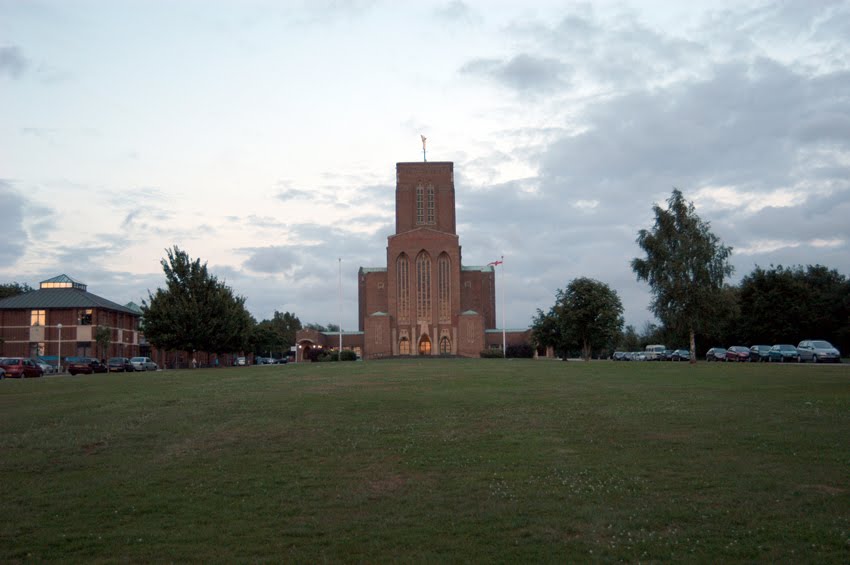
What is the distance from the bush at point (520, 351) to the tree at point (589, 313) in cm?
2808

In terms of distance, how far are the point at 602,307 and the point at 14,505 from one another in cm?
5380

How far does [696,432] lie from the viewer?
47.6 ft

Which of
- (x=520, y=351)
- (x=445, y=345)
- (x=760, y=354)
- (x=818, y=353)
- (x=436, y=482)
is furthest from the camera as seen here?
(x=445, y=345)

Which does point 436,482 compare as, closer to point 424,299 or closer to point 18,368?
point 18,368

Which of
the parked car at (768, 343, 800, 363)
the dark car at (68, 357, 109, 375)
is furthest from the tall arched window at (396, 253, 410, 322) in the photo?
the parked car at (768, 343, 800, 363)

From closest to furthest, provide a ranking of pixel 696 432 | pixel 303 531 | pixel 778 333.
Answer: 1. pixel 303 531
2. pixel 696 432
3. pixel 778 333

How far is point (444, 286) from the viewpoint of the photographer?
312 feet

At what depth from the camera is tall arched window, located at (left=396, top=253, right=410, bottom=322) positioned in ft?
312

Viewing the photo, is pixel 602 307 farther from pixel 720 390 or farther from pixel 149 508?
pixel 149 508

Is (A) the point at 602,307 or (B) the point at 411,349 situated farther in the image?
(B) the point at 411,349

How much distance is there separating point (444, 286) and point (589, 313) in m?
36.7

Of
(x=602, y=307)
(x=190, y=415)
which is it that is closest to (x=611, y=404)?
(x=190, y=415)

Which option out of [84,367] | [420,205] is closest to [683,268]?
[84,367]

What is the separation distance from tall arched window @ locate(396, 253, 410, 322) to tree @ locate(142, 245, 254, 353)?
36267mm
